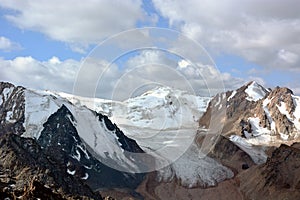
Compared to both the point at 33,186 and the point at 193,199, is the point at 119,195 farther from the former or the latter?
the point at 33,186

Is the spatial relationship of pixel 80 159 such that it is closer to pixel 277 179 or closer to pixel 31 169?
pixel 277 179

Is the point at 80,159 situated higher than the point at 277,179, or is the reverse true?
the point at 277,179

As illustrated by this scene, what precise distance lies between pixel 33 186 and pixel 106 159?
123m

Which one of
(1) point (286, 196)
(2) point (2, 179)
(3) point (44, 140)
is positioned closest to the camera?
(2) point (2, 179)

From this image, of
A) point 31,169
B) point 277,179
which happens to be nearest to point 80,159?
point 277,179

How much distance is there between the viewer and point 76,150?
19388 cm

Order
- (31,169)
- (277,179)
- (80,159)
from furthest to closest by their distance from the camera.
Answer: (80,159), (277,179), (31,169)

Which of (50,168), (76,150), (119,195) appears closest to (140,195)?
(119,195)

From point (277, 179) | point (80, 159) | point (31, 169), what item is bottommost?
point (31, 169)

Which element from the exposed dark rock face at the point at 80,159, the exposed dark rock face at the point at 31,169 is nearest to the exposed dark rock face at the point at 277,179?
the exposed dark rock face at the point at 80,159

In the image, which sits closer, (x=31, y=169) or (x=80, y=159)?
(x=31, y=169)

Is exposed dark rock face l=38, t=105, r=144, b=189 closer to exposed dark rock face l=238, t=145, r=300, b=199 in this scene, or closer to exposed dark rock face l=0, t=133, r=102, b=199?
exposed dark rock face l=0, t=133, r=102, b=199

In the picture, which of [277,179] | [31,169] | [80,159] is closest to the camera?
[31,169]

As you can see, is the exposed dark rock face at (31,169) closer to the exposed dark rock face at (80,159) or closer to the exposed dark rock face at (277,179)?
the exposed dark rock face at (80,159)
